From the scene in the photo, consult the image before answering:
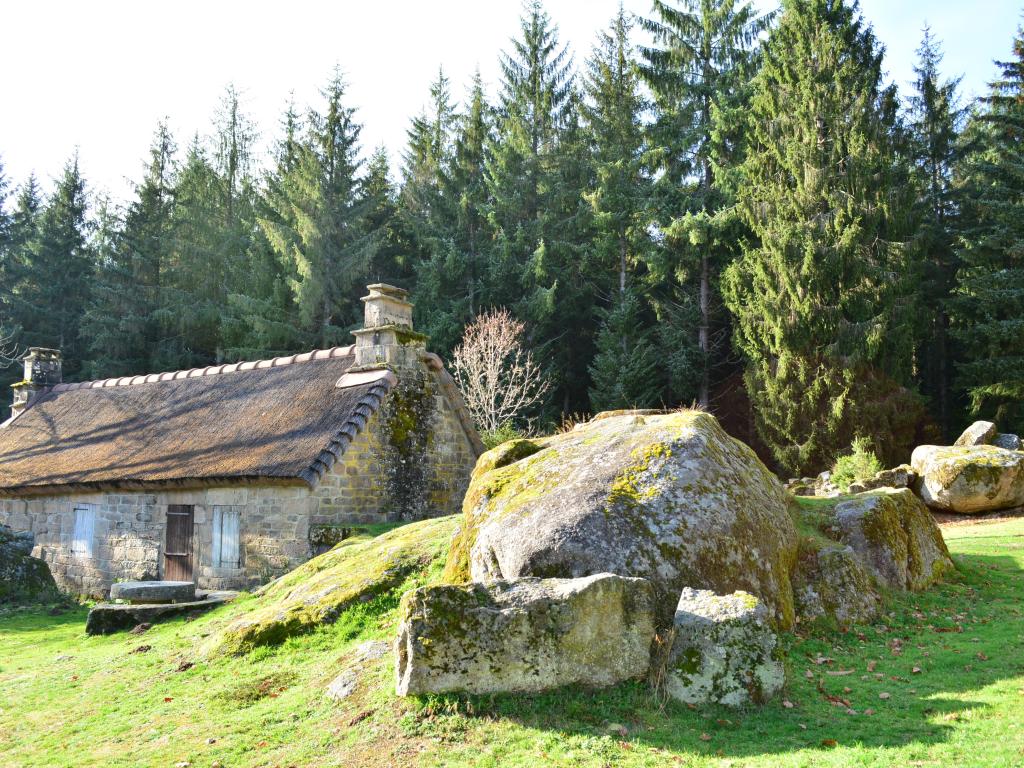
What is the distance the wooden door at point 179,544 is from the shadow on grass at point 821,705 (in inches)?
401

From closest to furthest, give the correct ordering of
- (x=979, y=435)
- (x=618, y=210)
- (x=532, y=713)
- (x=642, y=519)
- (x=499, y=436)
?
(x=532, y=713) → (x=642, y=519) → (x=499, y=436) → (x=979, y=435) → (x=618, y=210)

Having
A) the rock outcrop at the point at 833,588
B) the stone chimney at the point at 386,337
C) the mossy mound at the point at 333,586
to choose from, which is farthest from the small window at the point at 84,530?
the rock outcrop at the point at 833,588

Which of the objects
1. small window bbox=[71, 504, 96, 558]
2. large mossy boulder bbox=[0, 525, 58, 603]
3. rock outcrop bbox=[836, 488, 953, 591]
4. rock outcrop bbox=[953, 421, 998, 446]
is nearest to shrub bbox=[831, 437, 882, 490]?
rock outcrop bbox=[953, 421, 998, 446]

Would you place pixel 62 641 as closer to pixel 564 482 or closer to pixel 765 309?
pixel 564 482

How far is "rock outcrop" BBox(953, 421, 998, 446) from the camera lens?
744 inches

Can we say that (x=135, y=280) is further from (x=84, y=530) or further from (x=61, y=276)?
(x=84, y=530)

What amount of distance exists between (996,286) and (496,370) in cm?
1568

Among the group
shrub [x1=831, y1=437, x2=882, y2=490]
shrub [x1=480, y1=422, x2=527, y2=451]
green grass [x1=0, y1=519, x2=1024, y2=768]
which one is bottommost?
green grass [x1=0, y1=519, x2=1024, y2=768]

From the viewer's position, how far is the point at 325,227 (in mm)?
32562

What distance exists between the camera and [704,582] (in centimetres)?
614

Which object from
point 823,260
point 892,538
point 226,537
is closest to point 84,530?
point 226,537

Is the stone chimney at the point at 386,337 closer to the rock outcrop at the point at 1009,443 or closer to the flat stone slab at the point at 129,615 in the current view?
the flat stone slab at the point at 129,615

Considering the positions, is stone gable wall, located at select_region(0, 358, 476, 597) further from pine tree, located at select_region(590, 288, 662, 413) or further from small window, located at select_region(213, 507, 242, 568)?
pine tree, located at select_region(590, 288, 662, 413)

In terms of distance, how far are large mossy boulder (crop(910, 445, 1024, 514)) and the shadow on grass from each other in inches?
391
